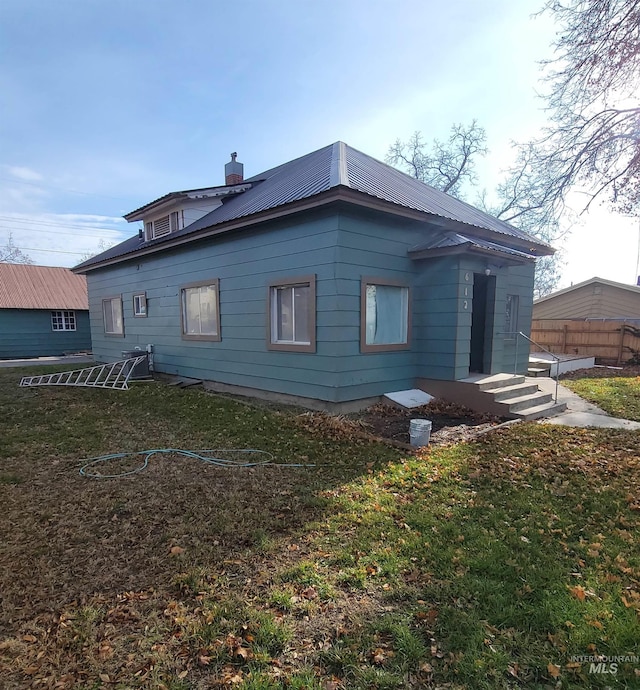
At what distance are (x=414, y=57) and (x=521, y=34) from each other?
6.92ft

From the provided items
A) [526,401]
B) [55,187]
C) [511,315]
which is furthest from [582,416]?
[55,187]

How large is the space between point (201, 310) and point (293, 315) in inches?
133

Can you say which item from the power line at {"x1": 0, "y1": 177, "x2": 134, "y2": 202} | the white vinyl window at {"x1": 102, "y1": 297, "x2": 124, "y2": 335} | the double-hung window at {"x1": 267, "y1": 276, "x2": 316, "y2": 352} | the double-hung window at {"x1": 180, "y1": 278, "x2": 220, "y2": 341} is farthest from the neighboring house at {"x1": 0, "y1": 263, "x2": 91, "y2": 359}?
the double-hung window at {"x1": 267, "y1": 276, "x2": 316, "y2": 352}

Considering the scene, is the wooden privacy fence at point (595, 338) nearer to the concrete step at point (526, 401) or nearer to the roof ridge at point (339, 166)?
the concrete step at point (526, 401)

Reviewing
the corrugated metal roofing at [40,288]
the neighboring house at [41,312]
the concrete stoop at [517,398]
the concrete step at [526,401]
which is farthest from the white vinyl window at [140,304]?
the concrete step at [526,401]

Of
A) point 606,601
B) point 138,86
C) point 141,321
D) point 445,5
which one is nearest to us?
point 606,601

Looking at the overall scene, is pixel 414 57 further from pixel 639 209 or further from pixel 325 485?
pixel 325 485

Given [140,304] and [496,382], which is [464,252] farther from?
[140,304]

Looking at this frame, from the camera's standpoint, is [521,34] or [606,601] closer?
[606,601]

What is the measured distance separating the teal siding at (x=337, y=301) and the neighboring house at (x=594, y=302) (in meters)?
12.2

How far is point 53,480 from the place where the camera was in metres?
4.21

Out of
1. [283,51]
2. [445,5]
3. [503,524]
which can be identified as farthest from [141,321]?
[503,524]

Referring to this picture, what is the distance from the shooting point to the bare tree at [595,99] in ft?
22.5

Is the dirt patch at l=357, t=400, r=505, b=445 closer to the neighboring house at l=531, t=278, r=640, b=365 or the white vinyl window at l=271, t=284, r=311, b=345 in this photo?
the white vinyl window at l=271, t=284, r=311, b=345
